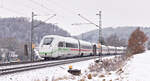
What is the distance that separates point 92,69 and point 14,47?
7189 cm

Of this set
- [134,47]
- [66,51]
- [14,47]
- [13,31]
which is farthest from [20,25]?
[66,51]

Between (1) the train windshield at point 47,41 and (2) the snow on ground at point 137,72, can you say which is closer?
(2) the snow on ground at point 137,72

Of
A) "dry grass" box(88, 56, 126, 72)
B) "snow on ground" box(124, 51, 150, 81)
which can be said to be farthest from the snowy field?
"dry grass" box(88, 56, 126, 72)

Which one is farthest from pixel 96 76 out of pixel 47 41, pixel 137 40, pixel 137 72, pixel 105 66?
pixel 137 40

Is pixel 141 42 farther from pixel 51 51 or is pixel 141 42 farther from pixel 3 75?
pixel 3 75

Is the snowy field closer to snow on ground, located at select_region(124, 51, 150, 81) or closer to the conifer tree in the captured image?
snow on ground, located at select_region(124, 51, 150, 81)

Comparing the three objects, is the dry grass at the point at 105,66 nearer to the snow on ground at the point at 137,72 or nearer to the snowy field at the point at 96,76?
the snow on ground at the point at 137,72

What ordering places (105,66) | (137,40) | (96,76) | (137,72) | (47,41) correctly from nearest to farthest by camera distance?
(137,72) < (96,76) < (105,66) < (47,41) < (137,40)

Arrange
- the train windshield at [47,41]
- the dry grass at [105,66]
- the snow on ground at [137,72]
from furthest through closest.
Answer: the train windshield at [47,41], the dry grass at [105,66], the snow on ground at [137,72]

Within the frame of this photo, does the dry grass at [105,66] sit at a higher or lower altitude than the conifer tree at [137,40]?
lower

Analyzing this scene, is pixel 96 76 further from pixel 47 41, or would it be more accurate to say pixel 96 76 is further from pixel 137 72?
pixel 47 41

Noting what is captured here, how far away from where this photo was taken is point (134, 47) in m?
53.8

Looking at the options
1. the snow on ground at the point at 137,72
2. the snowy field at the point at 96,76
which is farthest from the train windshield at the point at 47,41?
the snow on ground at the point at 137,72

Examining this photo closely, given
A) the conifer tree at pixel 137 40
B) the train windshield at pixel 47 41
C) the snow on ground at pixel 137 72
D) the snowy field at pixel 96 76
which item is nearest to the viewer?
the snow on ground at pixel 137 72
